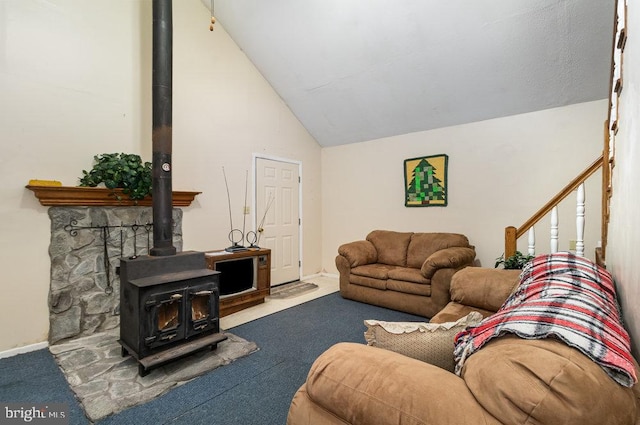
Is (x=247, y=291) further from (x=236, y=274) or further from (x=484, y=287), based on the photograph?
(x=484, y=287)

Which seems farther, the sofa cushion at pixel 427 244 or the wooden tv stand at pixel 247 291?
the sofa cushion at pixel 427 244

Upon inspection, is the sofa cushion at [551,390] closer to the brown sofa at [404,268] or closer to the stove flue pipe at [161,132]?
the stove flue pipe at [161,132]

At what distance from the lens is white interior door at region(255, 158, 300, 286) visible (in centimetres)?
445

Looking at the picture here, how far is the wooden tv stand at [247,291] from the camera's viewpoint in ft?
11.0

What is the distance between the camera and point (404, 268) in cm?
378

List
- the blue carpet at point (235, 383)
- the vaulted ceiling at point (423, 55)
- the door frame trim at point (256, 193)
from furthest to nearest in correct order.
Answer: the door frame trim at point (256, 193) → the vaulted ceiling at point (423, 55) → the blue carpet at point (235, 383)

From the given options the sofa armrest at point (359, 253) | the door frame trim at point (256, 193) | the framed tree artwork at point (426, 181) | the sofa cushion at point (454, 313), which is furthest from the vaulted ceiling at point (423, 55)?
the sofa cushion at point (454, 313)

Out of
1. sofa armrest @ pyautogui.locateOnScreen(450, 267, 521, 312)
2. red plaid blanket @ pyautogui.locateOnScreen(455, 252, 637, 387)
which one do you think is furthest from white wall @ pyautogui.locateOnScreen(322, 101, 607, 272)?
red plaid blanket @ pyautogui.locateOnScreen(455, 252, 637, 387)

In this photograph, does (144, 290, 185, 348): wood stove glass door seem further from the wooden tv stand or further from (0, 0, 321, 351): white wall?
(0, 0, 321, 351): white wall

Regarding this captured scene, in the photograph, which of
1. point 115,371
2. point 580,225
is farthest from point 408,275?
point 115,371

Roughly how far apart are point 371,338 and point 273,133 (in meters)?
3.92

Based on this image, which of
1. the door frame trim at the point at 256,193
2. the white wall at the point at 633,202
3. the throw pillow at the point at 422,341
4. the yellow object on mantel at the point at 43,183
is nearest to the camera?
the white wall at the point at 633,202

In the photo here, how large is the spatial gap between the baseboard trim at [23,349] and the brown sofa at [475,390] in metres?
2.80

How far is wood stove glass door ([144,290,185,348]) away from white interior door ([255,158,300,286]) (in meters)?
2.11
